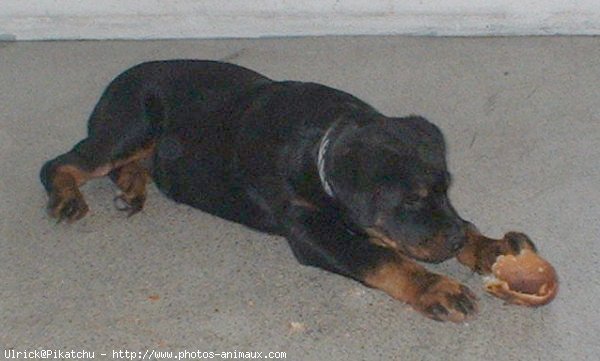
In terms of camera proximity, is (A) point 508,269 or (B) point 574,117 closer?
(A) point 508,269

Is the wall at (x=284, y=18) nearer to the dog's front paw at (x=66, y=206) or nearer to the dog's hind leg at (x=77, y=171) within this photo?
the dog's hind leg at (x=77, y=171)

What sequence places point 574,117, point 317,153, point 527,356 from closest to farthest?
1. point 527,356
2. point 317,153
3. point 574,117

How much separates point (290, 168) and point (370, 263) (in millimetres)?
283

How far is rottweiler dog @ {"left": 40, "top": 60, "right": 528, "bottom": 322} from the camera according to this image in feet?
7.19

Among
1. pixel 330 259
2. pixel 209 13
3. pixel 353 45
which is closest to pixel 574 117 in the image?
pixel 353 45

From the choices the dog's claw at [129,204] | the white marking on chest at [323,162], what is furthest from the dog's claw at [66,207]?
the white marking on chest at [323,162]

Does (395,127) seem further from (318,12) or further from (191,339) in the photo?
(318,12)

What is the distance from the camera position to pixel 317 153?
7.68 ft

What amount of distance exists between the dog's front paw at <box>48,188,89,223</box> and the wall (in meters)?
1.36

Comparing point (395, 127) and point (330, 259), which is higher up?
point (395, 127)

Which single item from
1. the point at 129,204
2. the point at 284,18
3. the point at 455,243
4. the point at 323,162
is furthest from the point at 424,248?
the point at 284,18

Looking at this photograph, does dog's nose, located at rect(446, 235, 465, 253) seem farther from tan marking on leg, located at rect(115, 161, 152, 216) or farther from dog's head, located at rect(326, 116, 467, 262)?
tan marking on leg, located at rect(115, 161, 152, 216)

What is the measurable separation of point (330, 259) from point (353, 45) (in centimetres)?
159

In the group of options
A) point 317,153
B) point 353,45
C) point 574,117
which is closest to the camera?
point 317,153
